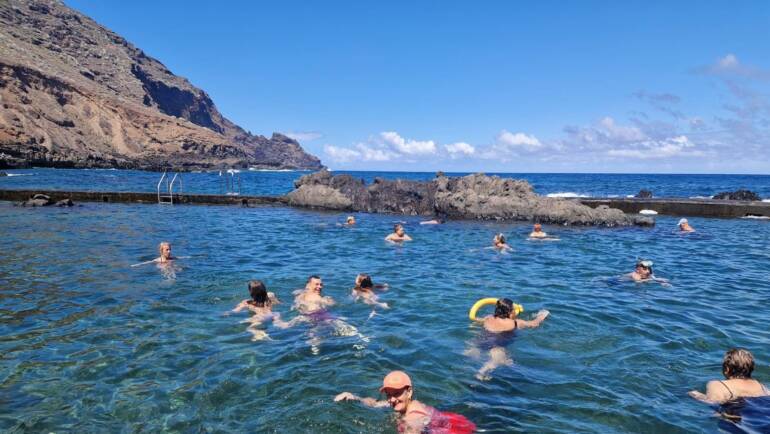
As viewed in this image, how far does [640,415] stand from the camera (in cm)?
616

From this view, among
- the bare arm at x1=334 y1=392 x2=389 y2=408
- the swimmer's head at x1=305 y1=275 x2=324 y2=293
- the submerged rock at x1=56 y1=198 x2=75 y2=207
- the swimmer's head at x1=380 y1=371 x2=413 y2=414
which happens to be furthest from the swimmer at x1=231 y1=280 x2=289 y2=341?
the submerged rock at x1=56 y1=198 x2=75 y2=207

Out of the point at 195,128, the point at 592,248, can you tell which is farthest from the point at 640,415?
the point at 195,128

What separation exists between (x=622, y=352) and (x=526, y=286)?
4803mm

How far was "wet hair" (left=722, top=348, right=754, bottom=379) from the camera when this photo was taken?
6531mm

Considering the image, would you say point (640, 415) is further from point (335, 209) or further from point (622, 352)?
point (335, 209)

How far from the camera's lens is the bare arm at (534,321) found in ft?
30.9

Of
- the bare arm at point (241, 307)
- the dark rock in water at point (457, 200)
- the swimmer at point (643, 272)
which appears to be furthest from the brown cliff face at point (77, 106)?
the swimmer at point (643, 272)

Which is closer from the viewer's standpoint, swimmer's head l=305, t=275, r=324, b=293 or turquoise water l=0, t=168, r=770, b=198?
swimmer's head l=305, t=275, r=324, b=293

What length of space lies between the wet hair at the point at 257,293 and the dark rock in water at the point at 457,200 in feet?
67.2

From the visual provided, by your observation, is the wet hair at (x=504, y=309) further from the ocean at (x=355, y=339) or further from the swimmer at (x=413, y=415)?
the swimmer at (x=413, y=415)

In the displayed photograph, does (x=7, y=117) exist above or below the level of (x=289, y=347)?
above

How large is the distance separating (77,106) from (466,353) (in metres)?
148

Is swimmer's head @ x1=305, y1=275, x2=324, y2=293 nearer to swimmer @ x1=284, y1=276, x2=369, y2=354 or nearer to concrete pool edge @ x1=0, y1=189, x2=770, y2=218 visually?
swimmer @ x1=284, y1=276, x2=369, y2=354

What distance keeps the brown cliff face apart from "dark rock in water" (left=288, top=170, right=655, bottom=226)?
227ft
